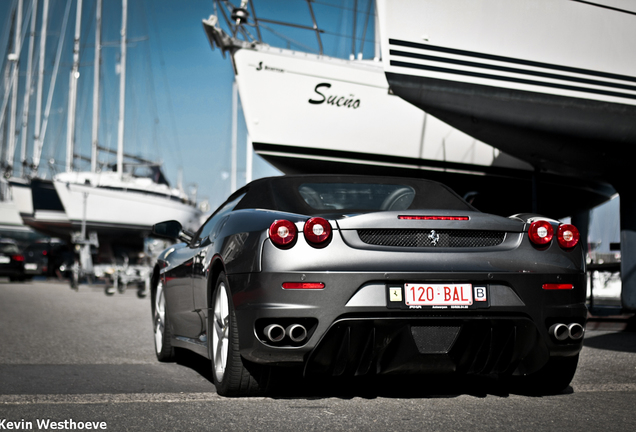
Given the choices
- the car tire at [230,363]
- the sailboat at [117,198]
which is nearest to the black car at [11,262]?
the sailboat at [117,198]

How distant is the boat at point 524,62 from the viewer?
9.94 metres

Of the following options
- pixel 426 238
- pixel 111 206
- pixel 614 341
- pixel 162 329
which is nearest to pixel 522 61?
pixel 614 341

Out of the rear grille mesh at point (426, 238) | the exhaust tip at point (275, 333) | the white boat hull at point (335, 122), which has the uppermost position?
the white boat hull at point (335, 122)

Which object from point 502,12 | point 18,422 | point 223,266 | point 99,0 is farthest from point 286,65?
point 99,0

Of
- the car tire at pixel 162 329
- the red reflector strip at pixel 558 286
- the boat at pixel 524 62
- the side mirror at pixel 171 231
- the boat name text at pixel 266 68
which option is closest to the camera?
the red reflector strip at pixel 558 286

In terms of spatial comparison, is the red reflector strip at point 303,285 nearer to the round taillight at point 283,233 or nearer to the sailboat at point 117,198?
the round taillight at point 283,233

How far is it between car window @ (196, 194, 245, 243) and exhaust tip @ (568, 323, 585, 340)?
216 centimetres

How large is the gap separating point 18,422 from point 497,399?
242 centimetres

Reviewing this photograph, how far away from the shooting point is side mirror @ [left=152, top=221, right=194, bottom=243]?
5551 millimetres

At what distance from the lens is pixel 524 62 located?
1002cm

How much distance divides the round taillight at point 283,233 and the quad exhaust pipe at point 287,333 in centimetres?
40

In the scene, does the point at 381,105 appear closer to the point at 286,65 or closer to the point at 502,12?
the point at 286,65

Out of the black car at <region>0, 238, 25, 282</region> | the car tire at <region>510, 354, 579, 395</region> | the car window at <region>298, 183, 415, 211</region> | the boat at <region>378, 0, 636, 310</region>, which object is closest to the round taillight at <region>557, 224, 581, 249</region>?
the car tire at <region>510, 354, 579, 395</region>

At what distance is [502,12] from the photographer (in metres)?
10.0
